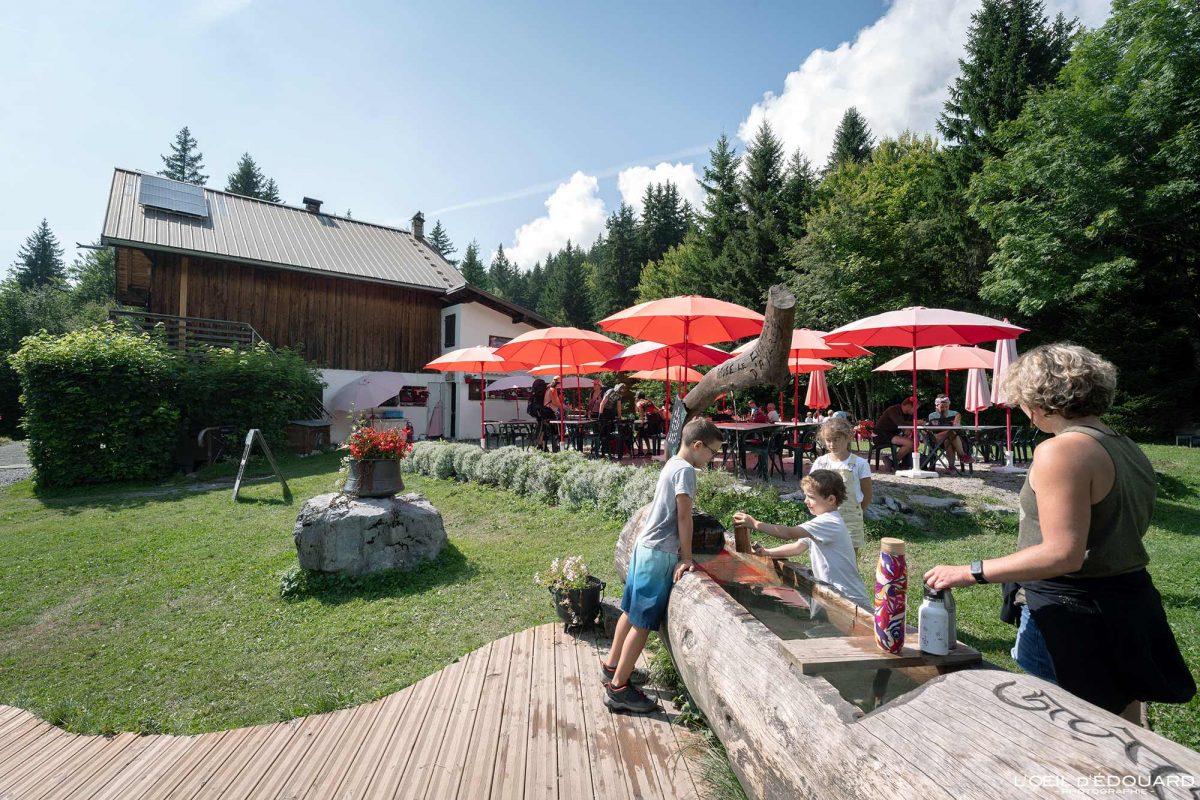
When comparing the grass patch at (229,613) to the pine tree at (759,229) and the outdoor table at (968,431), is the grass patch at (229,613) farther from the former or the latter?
the pine tree at (759,229)

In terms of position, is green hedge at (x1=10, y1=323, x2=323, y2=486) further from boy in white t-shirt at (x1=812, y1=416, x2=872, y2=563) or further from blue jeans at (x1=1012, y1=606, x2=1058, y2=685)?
blue jeans at (x1=1012, y1=606, x2=1058, y2=685)

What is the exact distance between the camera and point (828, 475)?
10.4 ft

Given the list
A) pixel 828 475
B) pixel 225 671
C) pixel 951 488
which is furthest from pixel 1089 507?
pixel 951 488

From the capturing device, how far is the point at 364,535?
5961 millimetres

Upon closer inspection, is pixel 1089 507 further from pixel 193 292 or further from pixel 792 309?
pixel 193 292

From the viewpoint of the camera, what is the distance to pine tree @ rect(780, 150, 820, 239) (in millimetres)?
23094

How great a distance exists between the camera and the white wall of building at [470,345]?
20.5 meters

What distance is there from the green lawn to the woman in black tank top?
187 cm

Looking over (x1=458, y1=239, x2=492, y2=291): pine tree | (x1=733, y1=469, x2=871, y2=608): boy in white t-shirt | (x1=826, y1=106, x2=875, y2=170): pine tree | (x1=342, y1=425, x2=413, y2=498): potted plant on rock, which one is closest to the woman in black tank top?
(x1=733, y1=469, x2=871, y2=608): boy in white t-shirt

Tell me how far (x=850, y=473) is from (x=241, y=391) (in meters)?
15.6

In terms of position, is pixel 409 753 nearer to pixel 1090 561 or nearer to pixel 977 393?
pixel 1090 561

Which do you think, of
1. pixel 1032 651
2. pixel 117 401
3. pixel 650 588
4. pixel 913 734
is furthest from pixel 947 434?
pixel 117 401

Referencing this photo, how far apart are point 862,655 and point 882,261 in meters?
20.2

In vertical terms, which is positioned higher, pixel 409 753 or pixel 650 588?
pixel 650 588
